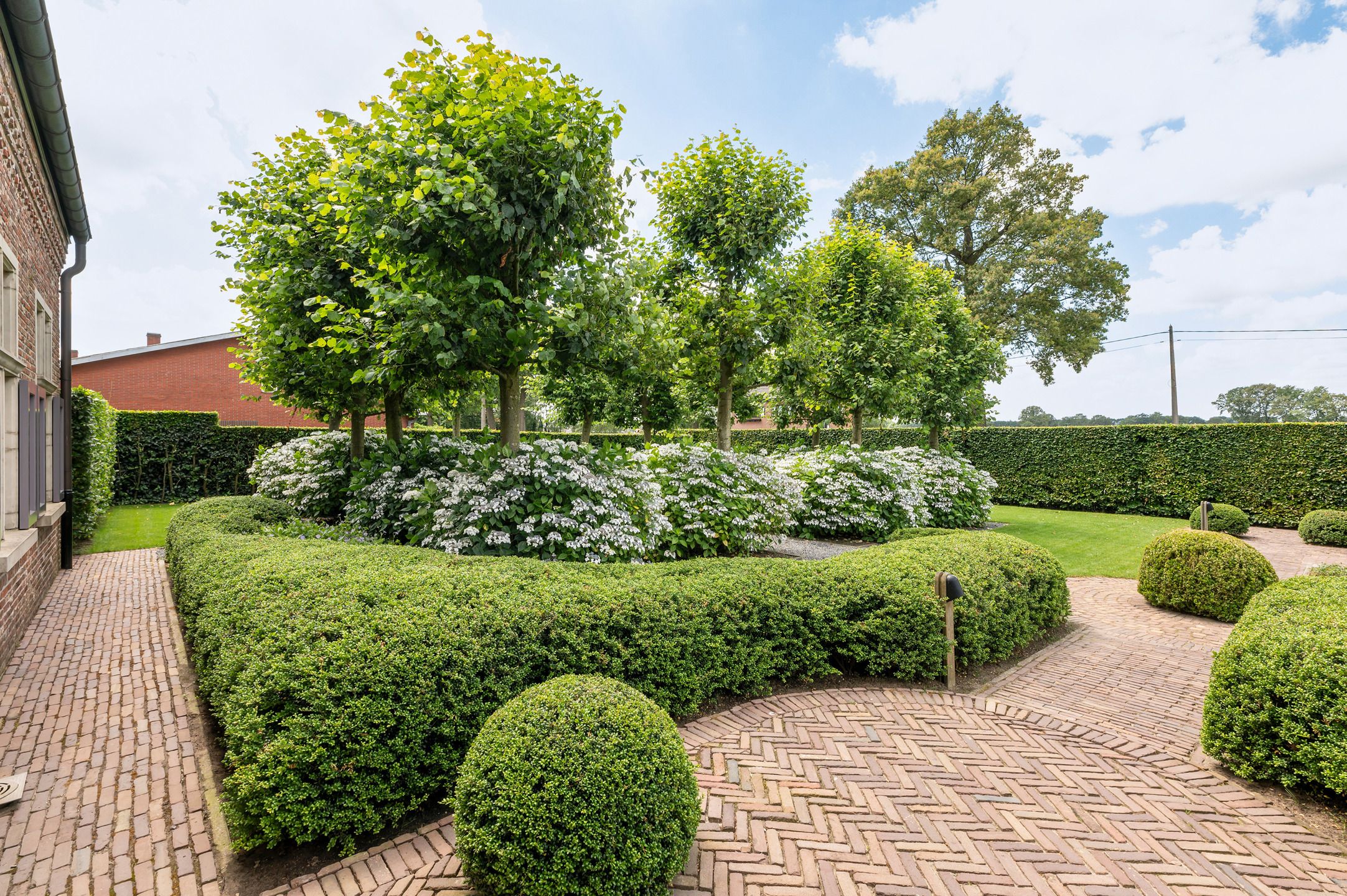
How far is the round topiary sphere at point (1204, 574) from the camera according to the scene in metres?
6.96

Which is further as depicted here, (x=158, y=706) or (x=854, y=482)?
(x=854, y=482)

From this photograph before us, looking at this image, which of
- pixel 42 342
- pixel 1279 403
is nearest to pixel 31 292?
pixel 42 342

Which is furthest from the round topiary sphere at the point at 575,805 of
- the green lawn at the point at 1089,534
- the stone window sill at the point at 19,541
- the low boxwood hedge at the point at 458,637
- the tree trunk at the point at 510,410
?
the green lawn at the point at 1089,534

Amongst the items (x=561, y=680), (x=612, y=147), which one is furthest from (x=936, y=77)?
(x=561, y=680)

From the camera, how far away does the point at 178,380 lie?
2147 centimetres

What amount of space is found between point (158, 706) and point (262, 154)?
804 cm

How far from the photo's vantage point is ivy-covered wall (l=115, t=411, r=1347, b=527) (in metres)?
14.0

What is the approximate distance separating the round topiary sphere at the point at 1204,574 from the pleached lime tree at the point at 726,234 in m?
5.96

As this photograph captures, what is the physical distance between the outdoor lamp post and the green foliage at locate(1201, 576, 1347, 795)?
1566mm

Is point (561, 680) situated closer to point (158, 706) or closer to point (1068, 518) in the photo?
point (158, 706)

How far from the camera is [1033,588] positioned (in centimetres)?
635

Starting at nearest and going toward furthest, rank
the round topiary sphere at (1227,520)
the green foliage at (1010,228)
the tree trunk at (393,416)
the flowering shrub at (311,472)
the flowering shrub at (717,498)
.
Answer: the flowering shrub at (717,498) < the flowering shrub at (311,472) < the tree trunk at (393,416) < the round topiary sphere at (1227,520) < the green foliage at (1010,228)

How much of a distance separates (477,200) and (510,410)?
7.95 ft

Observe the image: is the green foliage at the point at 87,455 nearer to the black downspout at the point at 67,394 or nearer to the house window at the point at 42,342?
the black downspout at the point at 67,394
